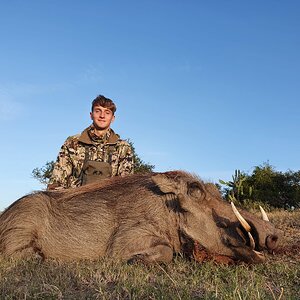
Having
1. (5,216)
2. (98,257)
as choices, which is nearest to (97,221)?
(98,257)

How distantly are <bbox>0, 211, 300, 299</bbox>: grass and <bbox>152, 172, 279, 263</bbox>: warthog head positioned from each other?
0.24 m

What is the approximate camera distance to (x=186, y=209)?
5.32 meters

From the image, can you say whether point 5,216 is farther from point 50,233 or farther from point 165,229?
point 165,229

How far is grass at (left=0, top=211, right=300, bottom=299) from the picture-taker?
10.3 feet

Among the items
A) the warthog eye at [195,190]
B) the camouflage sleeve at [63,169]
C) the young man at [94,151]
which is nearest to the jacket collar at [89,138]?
the young man at [94,151]

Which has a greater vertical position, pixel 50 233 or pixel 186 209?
pixel 186 209

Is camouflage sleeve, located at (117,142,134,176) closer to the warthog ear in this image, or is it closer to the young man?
the young man

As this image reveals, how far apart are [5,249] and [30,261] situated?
1.92 ft

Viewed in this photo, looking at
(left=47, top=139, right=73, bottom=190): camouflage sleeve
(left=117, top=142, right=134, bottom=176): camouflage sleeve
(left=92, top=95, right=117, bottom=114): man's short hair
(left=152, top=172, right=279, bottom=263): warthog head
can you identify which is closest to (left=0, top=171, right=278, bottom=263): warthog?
(left=152, top=172, right=279, bottom=263): warthog head

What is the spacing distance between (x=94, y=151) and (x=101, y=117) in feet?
1.96

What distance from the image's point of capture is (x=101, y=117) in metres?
8.21

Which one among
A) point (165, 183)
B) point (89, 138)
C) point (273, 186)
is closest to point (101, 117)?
point (89, 138)

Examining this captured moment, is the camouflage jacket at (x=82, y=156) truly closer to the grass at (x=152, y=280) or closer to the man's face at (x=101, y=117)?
the man's face at (x=101, y=117)

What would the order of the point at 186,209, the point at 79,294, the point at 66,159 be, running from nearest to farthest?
the point at 79,294 → the point at 186,209 → the point at 66,159
